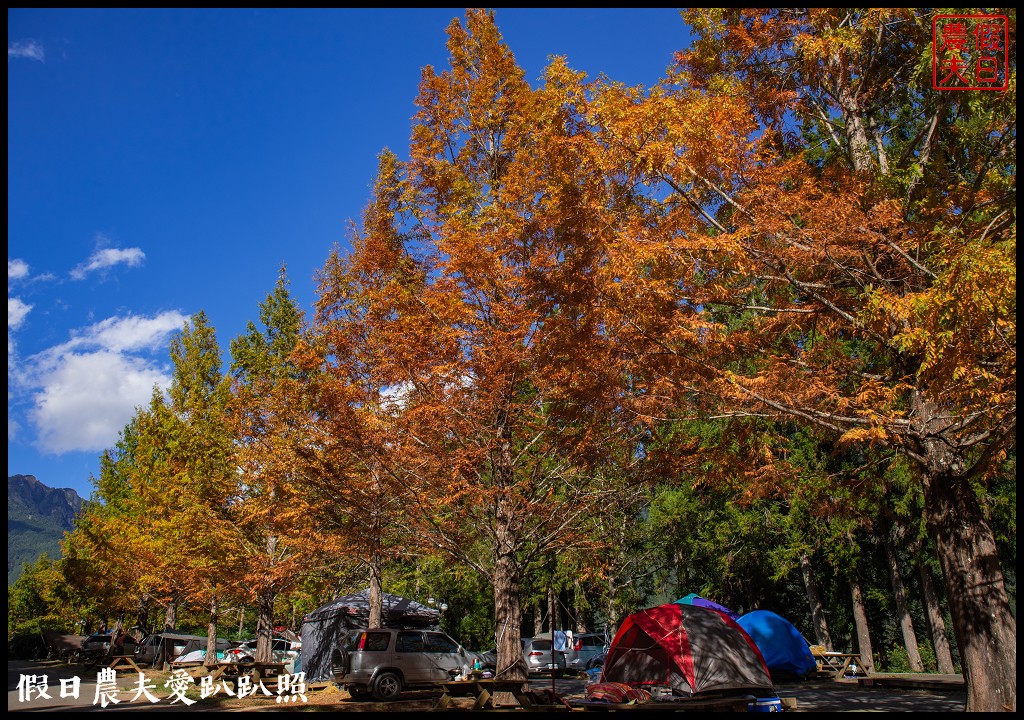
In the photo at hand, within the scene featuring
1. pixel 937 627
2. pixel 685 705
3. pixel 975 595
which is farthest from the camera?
pixel 937 627

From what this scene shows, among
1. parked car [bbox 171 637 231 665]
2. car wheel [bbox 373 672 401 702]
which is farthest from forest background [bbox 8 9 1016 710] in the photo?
parked car [bbox 171 637 231 665]

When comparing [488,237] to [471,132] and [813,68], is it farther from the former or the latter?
[813,68]

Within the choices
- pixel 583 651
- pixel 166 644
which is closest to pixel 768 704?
pixel 583 651

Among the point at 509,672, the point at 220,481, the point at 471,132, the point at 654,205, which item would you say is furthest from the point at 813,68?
the point at 220,481

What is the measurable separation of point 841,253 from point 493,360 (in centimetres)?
546

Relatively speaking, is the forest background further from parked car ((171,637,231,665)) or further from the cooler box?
parked car ((171,637,231,665))

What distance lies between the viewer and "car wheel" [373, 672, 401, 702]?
14344 millimetres

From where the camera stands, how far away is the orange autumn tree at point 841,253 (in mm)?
7039

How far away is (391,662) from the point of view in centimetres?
1476

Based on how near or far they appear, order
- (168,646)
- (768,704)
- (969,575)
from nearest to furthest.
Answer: (969,575), (768,704), (168,646)

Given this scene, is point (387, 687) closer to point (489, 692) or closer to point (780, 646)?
point (489, 692)

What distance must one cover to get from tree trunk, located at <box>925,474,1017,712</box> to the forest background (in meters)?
0.03

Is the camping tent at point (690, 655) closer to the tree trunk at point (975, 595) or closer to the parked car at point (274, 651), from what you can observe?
the tree trunk at point (975, 595)

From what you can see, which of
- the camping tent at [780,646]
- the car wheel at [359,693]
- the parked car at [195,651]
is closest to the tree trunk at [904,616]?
the camping tent at [780,646]
